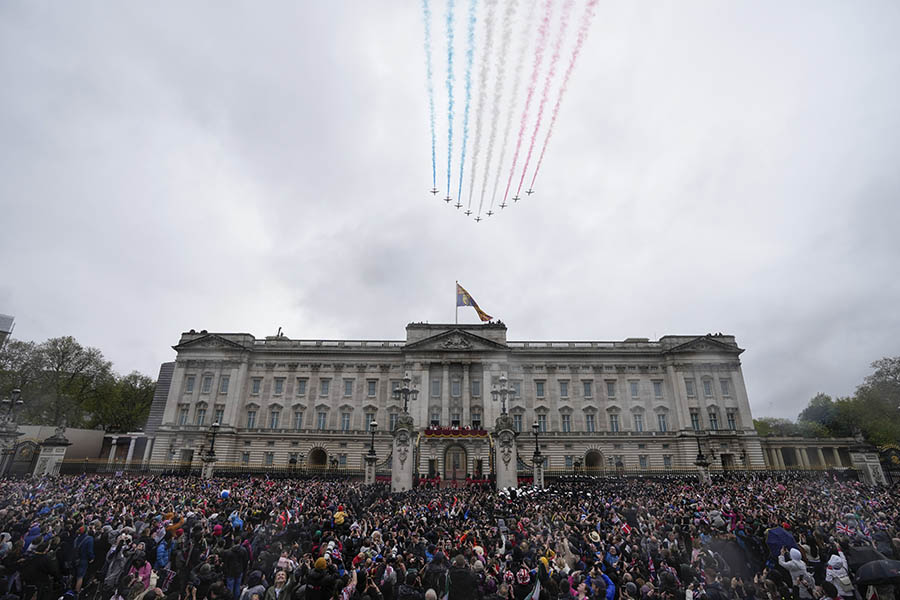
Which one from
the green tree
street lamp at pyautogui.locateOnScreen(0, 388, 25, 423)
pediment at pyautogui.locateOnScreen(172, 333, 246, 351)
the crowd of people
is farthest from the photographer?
the green tree

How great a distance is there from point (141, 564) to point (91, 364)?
71556 millimetres

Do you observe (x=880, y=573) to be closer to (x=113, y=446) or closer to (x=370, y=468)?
(x=370, y=468)

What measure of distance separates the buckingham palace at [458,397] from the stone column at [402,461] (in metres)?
24.0

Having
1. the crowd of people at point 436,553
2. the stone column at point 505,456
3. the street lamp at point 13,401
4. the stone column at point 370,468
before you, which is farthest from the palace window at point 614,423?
the street lamp at point 13,401

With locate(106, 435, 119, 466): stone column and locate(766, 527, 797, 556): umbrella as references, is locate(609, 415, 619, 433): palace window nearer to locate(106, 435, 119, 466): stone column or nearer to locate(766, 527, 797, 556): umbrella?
locate(766, 527, 797, 556): umbrella

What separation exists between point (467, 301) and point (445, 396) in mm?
12368

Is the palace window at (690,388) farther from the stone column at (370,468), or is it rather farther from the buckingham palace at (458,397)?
the stone column at (370,468)

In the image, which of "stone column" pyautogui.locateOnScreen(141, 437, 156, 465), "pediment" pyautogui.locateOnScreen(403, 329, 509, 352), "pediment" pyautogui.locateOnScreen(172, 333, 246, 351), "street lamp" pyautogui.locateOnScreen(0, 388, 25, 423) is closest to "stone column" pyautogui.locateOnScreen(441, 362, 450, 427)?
"pediment" pyautogui.locateOnScreen(403, 329, 509, 352)

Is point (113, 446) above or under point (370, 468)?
above

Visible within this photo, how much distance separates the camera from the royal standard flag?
53.8 m

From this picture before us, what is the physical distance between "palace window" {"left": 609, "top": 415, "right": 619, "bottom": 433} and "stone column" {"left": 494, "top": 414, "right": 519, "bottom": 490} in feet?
99.2

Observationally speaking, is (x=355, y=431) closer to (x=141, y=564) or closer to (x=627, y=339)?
(x=627, y=339)

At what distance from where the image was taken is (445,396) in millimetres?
56438

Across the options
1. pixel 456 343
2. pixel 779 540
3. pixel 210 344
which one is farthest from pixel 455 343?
pixel 779 540
